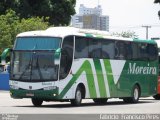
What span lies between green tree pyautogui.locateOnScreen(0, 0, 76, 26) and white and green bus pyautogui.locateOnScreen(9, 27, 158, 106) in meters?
35.4

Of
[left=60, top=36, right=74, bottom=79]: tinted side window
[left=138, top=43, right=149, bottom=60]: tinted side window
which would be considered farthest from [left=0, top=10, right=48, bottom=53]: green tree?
[left=60, top=36, right=74, bottom=79]: tinted side window

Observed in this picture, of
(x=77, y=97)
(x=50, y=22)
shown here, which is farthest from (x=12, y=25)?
(x=77, y=97)

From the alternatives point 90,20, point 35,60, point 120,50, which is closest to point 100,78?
point 120,50

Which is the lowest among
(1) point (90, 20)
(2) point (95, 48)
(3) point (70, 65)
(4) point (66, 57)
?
(3) point (70, 65)

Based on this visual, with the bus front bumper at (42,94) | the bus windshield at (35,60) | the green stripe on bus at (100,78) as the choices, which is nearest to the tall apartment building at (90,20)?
the green stripe on bus at (100,78)

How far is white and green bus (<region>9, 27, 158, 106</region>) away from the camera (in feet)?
87.8

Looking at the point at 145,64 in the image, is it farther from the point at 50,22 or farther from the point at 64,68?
the point at 50,22

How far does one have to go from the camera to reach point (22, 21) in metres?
61.6

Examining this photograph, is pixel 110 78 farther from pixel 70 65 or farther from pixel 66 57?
pixel 66 57

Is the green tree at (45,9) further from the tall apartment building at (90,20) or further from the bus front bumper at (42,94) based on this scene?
the tall apartment building at (90,20)

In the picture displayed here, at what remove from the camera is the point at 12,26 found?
60938mm

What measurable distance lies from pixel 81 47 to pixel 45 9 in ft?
130

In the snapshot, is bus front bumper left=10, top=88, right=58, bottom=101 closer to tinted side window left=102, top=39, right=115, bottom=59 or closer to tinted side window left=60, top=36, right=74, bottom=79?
tinted side window left=60, top=36, right=74, bottom=79

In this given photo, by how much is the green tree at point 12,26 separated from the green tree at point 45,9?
3.28 metres
